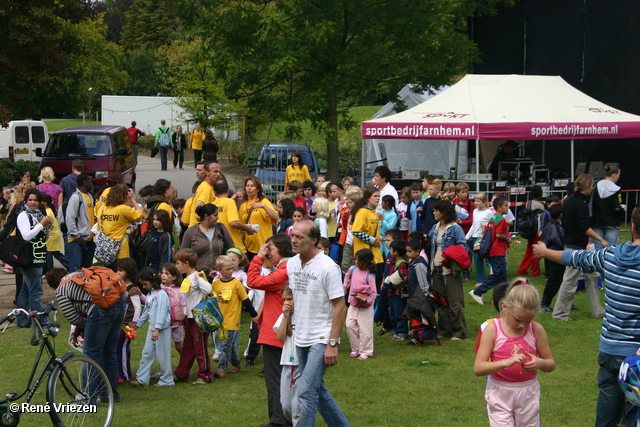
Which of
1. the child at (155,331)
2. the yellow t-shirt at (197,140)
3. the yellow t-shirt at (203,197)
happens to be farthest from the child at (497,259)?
the yellow t-shirt at (197,140)

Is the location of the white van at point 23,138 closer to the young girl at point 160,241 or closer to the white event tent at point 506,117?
the white event tent at point 506,117

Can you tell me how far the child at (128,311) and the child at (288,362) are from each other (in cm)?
241

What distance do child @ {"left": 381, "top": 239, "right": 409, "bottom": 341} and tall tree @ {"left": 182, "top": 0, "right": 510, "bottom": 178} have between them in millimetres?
10750

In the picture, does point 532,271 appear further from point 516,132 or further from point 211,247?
point 211,247

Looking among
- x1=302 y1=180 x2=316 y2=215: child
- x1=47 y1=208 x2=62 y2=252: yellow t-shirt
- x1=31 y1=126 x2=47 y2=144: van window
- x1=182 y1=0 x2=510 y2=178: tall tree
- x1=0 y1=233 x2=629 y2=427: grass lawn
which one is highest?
x1=182 y1=0 x2=510 y2=178: tall tree

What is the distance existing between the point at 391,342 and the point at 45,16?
619 inches

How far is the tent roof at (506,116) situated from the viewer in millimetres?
17375

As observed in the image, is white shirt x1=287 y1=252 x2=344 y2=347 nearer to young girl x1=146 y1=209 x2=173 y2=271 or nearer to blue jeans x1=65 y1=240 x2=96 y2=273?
young girl x1=146 y1=209 x2=173 y2=271

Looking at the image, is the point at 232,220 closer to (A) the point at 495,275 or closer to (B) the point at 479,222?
(A) the point at 495,275

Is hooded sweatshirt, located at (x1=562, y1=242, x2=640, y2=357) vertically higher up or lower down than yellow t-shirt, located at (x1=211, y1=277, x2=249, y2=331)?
higher up

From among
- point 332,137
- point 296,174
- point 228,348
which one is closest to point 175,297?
point 228,348

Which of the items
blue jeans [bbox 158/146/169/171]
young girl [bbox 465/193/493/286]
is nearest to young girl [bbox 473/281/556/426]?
young girl [bbox 465/193/493/286]

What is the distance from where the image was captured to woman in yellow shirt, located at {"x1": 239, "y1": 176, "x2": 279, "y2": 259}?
10430 millimetres

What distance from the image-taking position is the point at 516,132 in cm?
1731
